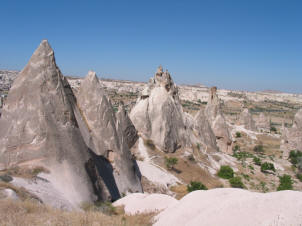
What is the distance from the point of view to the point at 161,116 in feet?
71.2

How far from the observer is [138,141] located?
2045 cm

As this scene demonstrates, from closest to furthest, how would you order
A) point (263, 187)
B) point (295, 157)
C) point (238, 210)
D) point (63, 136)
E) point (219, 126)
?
point (238, 210) < point (63, 136) < point (263, 187) < point (295, 157) < point (219, 126)

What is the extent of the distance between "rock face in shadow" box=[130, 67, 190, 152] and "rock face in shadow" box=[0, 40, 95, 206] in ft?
36.5

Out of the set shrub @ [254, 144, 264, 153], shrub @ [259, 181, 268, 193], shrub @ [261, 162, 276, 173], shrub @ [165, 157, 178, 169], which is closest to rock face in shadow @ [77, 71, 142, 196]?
shrub @ [165, 157, 178, 169]

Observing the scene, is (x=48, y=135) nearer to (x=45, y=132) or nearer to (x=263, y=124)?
(x=45, y=132)

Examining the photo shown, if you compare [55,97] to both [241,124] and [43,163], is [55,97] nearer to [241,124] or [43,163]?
A: [43,163]

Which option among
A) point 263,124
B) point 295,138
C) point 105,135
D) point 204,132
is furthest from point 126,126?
point 263,124

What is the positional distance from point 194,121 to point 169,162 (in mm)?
9120

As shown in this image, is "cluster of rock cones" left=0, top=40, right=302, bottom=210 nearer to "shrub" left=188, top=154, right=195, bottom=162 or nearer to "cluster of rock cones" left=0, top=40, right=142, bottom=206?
"cluster of rock cones" left=0, top=40, right=142, bottom=206

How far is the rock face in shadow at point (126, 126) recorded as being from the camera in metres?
18.5

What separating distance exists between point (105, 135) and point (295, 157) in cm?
2665

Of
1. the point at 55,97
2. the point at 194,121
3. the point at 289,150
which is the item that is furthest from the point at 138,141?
the point at 289,150

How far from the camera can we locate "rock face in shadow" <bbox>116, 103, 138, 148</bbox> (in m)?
18.5

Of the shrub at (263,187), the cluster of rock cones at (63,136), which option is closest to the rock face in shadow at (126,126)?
the cluster of rock cones at (63,136)
